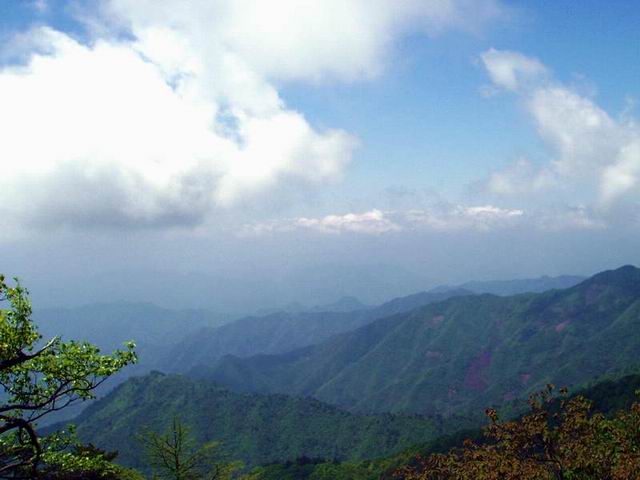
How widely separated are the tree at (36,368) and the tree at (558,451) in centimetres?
1694

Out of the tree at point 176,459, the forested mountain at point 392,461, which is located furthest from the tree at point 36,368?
the forested mountain at point 392,461

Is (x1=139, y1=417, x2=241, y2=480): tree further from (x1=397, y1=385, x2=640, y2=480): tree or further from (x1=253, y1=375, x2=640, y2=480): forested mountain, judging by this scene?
(x1=253, y1=375, x2=640, y2=480): forested mountain

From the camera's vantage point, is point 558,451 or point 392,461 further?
point 392,461

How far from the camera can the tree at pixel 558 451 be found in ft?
66.7

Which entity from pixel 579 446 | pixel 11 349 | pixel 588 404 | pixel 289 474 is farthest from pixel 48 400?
pixel 289 474

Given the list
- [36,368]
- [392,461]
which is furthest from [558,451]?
[392,461]

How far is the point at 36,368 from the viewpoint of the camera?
17188 mm

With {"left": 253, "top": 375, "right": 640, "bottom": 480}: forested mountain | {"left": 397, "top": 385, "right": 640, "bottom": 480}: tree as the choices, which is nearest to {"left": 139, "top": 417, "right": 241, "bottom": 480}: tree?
{"left": 397, "top": 385, "right": 640, "bottom": 480}: tree

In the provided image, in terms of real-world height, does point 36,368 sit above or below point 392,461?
above

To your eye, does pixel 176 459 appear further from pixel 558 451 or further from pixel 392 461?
pixel 392 461

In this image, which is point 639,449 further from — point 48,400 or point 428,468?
point 48,400

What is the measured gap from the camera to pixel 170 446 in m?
34.1

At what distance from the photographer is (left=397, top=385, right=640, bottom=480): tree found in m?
20.3

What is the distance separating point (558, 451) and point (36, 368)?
25315 mm
